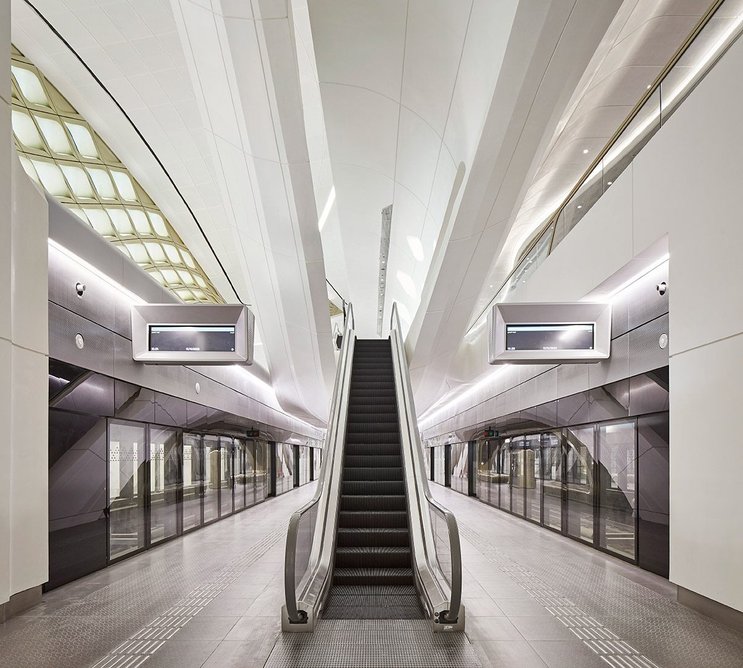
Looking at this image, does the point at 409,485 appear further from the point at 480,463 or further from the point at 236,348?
the point at 480,463

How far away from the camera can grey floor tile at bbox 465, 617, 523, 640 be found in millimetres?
4895

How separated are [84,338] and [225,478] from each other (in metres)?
7.91

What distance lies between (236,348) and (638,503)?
5.42m

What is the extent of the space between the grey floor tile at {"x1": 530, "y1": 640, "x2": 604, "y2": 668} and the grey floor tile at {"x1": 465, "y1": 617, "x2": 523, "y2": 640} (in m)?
0.24

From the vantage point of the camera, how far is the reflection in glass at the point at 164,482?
958cm

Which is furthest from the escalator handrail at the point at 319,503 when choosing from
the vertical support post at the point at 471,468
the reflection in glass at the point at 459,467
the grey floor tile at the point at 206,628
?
the reflection in glass at the point at 459,467

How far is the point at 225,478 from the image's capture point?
14375 mm

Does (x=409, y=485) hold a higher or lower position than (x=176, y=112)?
lower

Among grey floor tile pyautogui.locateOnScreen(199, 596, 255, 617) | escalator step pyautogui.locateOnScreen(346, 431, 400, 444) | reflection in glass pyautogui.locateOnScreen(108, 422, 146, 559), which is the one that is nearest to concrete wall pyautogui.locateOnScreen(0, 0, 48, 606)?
grey floor tile pyautogui.locateOnScreen(199, 596, 255, 617)

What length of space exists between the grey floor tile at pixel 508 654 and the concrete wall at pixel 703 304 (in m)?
1.72

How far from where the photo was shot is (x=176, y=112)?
37.0ft

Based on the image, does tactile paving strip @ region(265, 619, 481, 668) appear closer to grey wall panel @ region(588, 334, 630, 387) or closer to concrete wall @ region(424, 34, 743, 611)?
concrete wall @ region(424, 34, 743, 611)

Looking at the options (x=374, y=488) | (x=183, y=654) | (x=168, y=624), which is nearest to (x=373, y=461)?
(x=374, y=488)

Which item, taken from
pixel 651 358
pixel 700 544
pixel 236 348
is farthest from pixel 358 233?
pixel 700 544
